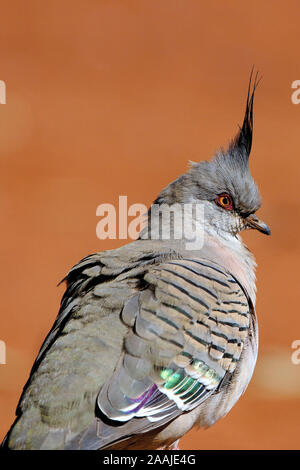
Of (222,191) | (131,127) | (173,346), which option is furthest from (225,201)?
(131,127)

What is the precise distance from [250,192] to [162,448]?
184cm

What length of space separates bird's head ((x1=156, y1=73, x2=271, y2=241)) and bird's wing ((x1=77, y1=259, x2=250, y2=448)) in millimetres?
761

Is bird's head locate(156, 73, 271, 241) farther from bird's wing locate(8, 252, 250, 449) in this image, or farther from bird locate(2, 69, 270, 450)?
bird's wing locate(8, 252, 250, 449)

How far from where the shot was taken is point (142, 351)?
4027 mm

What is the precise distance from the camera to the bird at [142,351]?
3.83 m

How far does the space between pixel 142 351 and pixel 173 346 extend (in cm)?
19

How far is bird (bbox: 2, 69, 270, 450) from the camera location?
3826 mm

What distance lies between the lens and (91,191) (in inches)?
453

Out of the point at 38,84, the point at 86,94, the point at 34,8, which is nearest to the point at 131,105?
the point at 86,94

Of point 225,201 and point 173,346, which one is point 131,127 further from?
point 173,346

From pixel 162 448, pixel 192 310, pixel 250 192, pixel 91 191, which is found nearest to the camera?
pixel 192 310

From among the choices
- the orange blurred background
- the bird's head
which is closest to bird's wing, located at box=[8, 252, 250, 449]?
the bird's head

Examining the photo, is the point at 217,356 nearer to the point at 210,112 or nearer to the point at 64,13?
the point at 210,112

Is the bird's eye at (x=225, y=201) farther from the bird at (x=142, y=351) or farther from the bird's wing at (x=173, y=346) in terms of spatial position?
the bird's wing at (x=173, y=346)
